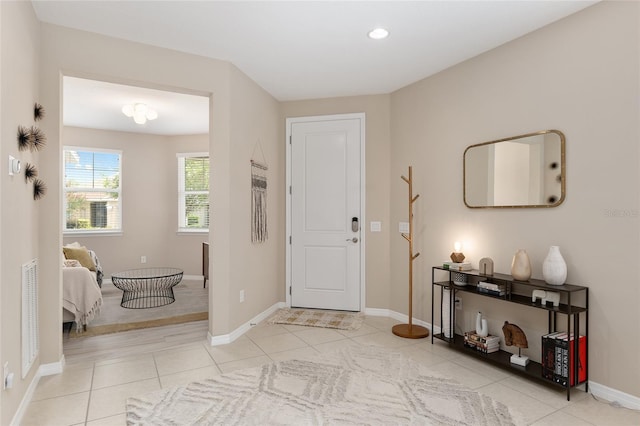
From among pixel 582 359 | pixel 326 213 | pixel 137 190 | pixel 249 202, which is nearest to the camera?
pixel 582 359

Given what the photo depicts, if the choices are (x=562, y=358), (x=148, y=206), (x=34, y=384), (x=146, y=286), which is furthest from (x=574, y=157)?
(x=148, y=206)

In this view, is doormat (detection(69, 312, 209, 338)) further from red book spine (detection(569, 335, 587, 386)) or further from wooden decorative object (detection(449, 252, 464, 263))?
red book spine (detection(569, 335, 587, 386))

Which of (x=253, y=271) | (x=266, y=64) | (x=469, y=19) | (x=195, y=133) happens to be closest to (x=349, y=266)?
(x=253, y=271)

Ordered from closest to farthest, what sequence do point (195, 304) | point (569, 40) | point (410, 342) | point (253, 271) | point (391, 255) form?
point (569, 40), point (410, 342), point (253, 271), point (391, 255), point (195, 304)

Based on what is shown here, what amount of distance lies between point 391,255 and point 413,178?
3.11 feet

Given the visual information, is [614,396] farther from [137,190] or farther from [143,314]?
[137,190]

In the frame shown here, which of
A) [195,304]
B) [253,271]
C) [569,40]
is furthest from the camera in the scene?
[195,304]

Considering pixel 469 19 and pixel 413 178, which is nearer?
pixel 469 19

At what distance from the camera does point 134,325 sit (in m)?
4.05

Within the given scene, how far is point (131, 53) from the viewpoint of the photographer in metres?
3.15

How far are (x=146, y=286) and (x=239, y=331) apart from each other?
97.9 inches

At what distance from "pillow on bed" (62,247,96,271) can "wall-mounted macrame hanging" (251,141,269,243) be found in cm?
241

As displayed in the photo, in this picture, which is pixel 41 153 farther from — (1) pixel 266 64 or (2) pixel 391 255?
(2) pixel 391 255

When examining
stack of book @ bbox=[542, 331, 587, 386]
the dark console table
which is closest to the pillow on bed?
the dark console table
